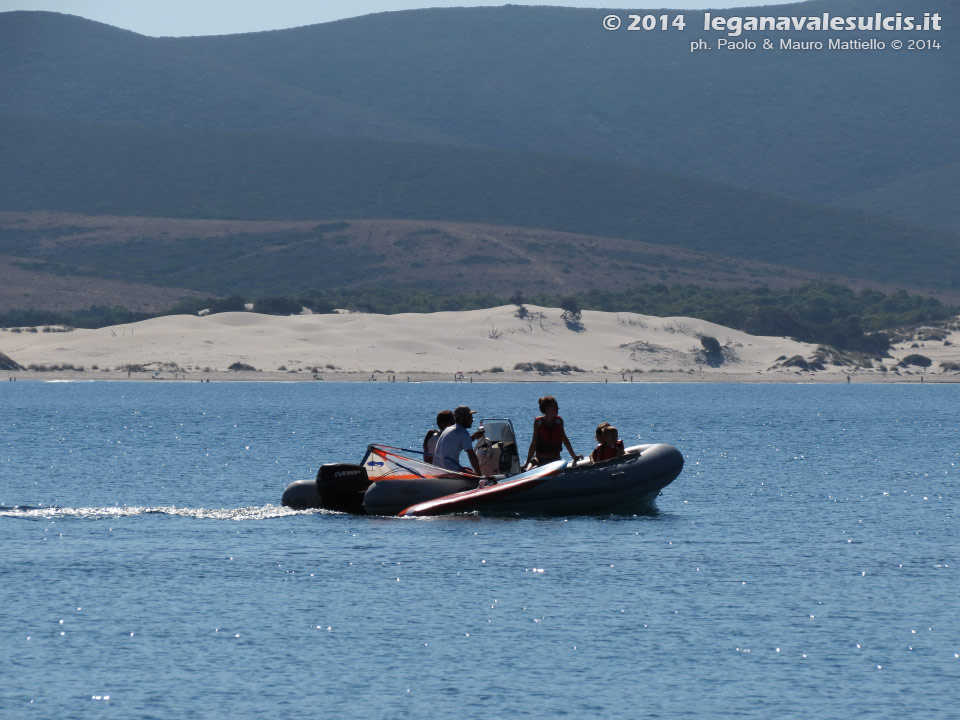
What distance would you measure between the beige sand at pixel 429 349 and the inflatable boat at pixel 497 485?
80.3 metres

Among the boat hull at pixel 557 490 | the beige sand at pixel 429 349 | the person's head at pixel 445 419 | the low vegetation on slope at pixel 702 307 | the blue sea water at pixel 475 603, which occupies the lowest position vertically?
the blue sea water at pixel 475 603

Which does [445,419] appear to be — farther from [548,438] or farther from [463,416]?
[548,438]

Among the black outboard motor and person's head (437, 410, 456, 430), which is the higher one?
person's head (437, 410, 456, 430)

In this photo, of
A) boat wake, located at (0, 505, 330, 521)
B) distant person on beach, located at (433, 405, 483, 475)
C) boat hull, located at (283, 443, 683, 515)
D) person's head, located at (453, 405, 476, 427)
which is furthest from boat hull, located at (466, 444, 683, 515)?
boat wake, located at (0, 505, 330, 521)

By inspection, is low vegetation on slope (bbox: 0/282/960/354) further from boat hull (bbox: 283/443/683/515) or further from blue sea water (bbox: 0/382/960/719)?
boat hull (bbox: 283/443/683/515)

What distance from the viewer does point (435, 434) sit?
28.0 m

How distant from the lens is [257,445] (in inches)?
2020

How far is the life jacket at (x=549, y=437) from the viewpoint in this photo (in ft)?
88.0

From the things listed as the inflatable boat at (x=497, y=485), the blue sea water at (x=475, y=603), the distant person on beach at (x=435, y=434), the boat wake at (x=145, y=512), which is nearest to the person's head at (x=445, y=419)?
the distant person on beach at (x=435, y=434)

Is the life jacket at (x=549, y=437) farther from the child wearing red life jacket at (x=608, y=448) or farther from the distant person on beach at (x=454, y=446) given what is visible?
the distant person on beach at (x=454, y=446)

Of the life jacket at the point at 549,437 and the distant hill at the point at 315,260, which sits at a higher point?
the distant hill at the point at 315,260

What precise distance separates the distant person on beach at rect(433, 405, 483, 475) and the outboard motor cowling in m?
1.33

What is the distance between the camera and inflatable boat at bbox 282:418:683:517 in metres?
26.8

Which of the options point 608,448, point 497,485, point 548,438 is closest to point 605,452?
point 608,448
